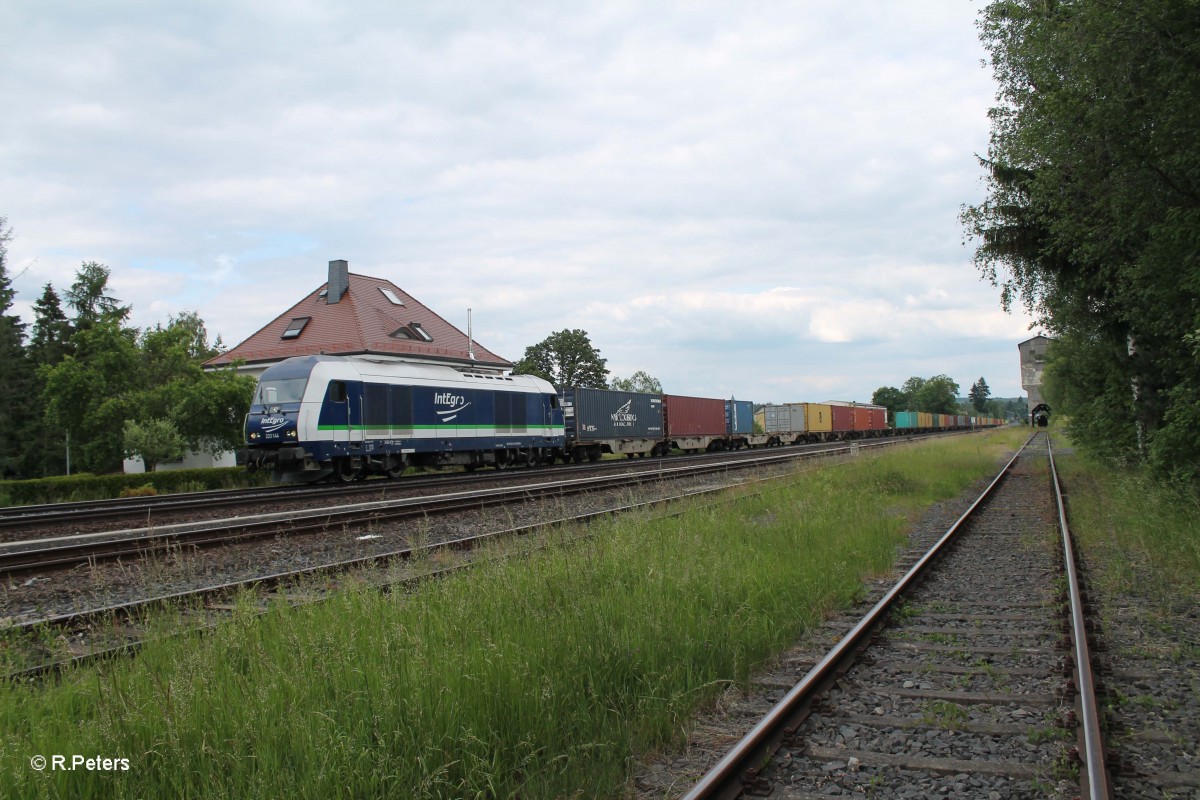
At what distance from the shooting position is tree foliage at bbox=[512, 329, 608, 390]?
8456 centimetres

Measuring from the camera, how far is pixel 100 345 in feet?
99.0

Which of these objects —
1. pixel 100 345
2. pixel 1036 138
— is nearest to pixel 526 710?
pixel 1036 138

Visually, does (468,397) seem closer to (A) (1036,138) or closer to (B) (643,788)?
(A) (1036,138)

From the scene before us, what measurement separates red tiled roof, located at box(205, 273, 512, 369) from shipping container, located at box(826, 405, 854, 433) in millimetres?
24048

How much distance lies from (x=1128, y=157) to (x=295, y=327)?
42.9 m

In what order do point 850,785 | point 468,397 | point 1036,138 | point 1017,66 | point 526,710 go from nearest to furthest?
point 850,785 → point 526,710 → point 1036,138 → point 1017,66 → point 468,397

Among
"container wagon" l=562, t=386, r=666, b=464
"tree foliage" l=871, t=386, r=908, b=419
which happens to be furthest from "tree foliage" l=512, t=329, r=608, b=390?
"tree foliage" l=871, t=386, r=908, b=419

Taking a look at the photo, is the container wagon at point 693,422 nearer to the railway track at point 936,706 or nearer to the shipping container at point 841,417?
the shipping container at point 841,417

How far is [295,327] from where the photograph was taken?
1773 inches

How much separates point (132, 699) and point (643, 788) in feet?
7.99

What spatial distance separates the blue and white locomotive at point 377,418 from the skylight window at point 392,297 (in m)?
23.0

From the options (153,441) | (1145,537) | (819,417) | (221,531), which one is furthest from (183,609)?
(819,417)

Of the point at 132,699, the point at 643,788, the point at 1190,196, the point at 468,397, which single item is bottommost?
the point at 643,788

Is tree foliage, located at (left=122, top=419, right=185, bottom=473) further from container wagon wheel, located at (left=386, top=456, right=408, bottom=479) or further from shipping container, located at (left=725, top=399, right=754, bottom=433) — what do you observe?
shipping container, located at (left=725, top=399, right=754, bottom=433)
